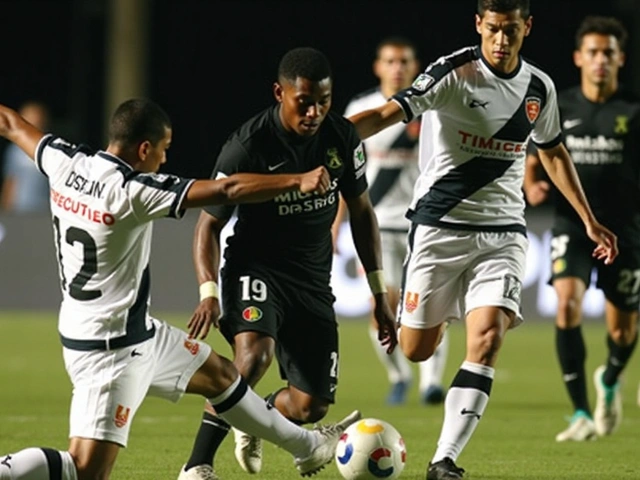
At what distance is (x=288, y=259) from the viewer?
7727 mm

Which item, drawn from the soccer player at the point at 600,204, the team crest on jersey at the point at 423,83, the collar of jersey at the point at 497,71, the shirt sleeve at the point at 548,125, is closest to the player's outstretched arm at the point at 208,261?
the team crest on jersey at the point at 423,83

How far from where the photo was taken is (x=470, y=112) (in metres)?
7.89

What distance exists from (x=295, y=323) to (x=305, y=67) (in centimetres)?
129

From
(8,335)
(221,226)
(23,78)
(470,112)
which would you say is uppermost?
(23,78)

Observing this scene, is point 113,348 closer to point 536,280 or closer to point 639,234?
point 639,234

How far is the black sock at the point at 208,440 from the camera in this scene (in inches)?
285

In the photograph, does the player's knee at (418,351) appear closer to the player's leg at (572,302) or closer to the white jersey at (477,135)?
the white jersey at (477,135)

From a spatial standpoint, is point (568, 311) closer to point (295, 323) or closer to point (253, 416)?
point (295, 323)

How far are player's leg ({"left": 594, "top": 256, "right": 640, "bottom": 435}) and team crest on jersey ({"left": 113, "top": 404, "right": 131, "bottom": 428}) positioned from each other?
4.20 m

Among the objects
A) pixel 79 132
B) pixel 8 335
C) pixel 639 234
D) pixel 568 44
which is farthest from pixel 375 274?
pixel 568 44

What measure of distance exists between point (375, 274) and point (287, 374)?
638mm

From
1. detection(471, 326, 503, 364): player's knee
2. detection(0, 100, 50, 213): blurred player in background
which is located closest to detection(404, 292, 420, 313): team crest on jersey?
detection(471, 326, 503, 364): player's knee

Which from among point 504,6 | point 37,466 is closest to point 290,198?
point 504,6

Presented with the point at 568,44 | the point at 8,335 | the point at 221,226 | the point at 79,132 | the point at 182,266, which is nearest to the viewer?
the point at 221,226
